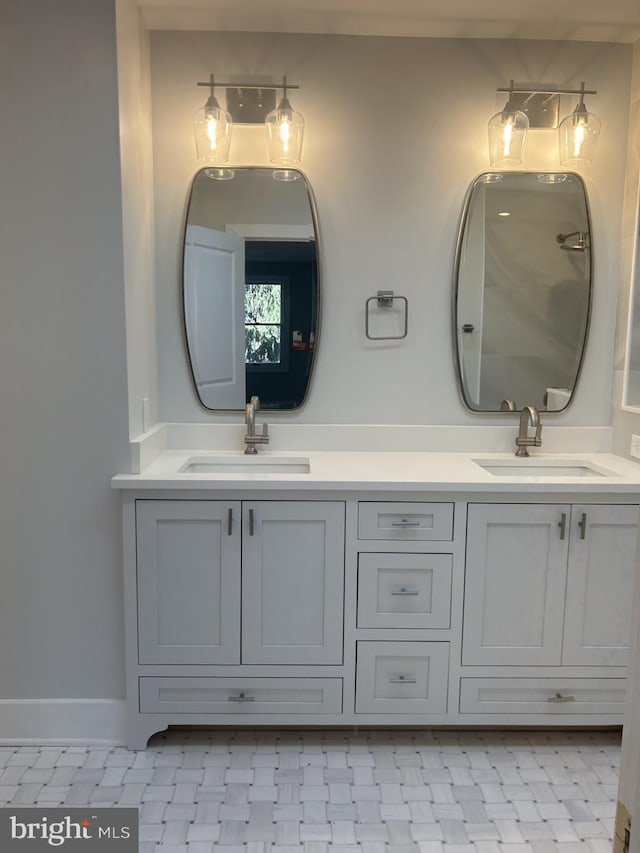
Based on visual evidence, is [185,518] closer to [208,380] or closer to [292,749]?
[208,380]

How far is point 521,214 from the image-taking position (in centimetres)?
235

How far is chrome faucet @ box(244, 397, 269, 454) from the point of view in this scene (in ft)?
7.68

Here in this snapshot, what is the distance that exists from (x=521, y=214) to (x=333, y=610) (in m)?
1.62

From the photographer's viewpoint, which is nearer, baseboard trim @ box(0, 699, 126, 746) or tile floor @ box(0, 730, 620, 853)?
tile floor @ box(0, 730, 620, 853)

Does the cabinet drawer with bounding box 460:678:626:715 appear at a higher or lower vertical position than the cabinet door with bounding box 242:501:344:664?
lower

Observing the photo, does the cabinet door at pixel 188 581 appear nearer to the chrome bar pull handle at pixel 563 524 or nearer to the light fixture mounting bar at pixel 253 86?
the chrome bar pull handle at pixel 563 524

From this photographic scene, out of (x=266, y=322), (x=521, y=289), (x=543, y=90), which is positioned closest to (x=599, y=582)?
(x=521, y=289)

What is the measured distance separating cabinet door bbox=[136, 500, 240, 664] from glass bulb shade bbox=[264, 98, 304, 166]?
126cm

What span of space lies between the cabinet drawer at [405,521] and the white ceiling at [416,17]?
1666 millimetres

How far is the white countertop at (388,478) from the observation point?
194 centimetres

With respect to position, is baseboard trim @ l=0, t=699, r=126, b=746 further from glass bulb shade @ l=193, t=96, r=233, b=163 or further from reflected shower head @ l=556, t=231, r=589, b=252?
reflected shower head @ l=556, t=231, r=589, b=252

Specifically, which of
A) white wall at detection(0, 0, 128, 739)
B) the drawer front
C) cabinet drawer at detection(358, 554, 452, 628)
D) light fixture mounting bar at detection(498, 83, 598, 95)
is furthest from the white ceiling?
the drawer front

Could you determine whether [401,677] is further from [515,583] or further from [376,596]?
[515,583]

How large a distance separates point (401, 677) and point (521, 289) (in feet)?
4.88
